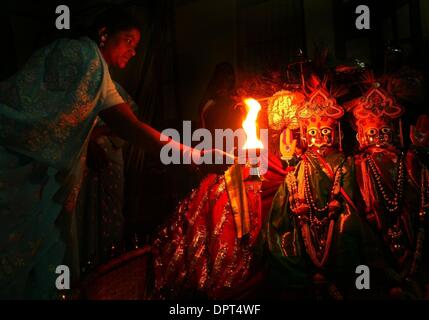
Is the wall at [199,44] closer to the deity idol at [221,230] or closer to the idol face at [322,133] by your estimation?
the deity idol at [221,230]

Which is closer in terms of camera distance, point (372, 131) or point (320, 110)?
point (372, 131)

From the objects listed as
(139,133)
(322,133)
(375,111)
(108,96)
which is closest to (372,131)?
(375,111)

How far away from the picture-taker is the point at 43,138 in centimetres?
259

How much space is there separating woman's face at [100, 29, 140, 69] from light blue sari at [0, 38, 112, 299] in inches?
14.0

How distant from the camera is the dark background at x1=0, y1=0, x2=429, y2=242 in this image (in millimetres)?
4148

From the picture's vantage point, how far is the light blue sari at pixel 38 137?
2.57 m

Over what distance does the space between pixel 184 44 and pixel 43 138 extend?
7.86 ft

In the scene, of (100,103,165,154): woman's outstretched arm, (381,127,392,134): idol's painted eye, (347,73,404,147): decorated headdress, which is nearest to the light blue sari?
(100,103,165,154): woman's outstretched arm

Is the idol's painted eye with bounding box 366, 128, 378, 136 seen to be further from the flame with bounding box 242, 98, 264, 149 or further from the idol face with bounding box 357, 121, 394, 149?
the flame with bounding box 242, 98, 264, 149

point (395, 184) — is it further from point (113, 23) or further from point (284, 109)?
point (113, 23)

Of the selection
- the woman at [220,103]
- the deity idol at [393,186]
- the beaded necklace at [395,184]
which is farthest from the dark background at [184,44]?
the beaded necklace at [395,184]

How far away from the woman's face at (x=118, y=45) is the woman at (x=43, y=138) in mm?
328

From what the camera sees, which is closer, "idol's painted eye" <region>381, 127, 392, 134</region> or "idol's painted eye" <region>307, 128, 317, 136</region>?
"idol's painted eye" <region>381, 127, 392, 134</region>

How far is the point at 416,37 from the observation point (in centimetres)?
371
